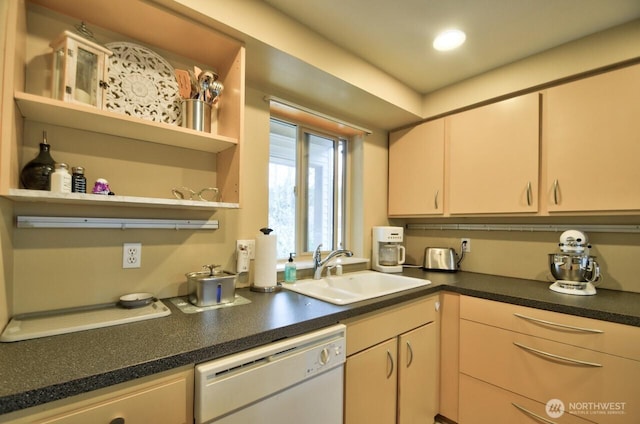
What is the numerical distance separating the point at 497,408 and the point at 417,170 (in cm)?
159

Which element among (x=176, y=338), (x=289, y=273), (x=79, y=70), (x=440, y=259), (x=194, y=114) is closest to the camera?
(x=176, y=338)

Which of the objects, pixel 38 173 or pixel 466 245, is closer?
pixel 38 173

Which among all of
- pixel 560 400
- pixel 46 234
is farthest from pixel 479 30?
pixel 46 234

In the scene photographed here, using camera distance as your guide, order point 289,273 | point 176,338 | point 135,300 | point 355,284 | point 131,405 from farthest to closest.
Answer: point 355,284, point 289,273, point 135,300, point 176,338, point 131,405

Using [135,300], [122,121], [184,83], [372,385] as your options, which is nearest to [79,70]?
[122,121]

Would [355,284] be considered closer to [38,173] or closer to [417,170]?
[417,170]

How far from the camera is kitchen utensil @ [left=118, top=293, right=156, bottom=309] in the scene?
1.15 meters

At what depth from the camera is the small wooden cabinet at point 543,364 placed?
121cm

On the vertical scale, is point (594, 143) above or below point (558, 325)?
above

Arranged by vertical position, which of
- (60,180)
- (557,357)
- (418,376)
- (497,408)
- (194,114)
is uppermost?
(194,114)

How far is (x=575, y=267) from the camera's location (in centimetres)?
156

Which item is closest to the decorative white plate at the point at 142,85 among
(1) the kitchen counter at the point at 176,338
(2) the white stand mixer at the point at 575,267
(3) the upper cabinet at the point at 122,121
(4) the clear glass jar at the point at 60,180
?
(3) the upper cabinet at the point at 122,121

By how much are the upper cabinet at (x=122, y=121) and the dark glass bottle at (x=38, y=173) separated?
0.03 meters

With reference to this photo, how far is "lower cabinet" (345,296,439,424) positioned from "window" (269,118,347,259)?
82 cm
